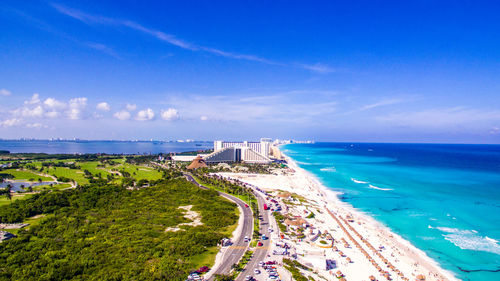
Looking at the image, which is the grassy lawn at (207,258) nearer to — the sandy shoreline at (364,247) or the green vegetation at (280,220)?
the sandy shoreline at (364,247)

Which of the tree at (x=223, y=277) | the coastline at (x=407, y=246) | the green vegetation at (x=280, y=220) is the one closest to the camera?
the tree at (x=223, y=277)

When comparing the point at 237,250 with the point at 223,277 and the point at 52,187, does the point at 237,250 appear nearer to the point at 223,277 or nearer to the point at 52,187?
the point at 223,277

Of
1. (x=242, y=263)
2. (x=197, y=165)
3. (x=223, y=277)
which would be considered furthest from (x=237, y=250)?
(x=197, y=165)

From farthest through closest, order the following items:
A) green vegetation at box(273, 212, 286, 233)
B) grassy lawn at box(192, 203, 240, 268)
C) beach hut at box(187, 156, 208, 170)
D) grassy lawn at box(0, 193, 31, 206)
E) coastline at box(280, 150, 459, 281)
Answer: beach hut at box(187, 156, 208, 170) → grassy lawn at box(0, 193, 31, 206) → green vegetation at box(273, 212, 286, 233) → coastline at box(280, 150, 459, 281) → grassy lawn at box(192, 203, 240, 268)

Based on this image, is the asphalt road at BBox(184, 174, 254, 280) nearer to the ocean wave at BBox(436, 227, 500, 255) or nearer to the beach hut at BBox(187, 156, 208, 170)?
the ocean wave at BBox(436, 227, 500, 255)

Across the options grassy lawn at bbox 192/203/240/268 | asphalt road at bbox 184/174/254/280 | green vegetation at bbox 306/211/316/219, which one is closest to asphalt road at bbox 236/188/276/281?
asphalt road at bbox 184/174/254/280

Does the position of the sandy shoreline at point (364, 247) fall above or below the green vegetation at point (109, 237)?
below

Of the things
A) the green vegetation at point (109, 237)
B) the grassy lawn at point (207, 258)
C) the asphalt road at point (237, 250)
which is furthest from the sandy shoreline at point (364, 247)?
the green vegetation at point (109, 237)

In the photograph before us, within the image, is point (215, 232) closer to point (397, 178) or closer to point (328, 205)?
point (328, 205)
